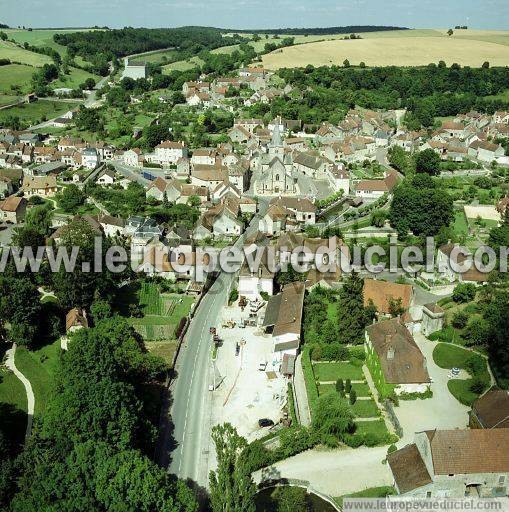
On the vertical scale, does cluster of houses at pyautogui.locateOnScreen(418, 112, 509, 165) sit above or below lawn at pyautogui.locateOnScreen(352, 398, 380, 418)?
above

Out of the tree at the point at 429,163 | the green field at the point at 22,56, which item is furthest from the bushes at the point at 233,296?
the green field at the point at 22,56

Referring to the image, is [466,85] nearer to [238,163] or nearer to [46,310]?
[238,163]

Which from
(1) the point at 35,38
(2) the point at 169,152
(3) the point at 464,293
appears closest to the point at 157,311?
(3) the point at 464,293

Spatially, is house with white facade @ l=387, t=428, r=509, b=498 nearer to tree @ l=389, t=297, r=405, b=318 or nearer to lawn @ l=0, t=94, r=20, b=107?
tree @ l=389, t=297, r=405, b=318

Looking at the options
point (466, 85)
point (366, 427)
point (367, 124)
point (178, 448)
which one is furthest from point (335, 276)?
point (466, 85)

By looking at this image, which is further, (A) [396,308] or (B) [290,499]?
(A) [396,308]

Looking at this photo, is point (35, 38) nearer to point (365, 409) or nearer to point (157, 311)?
point (157, 311)

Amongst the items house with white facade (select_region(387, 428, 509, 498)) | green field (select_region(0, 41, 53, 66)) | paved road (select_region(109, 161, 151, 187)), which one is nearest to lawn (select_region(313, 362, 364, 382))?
house with white facade (select_region(387, 428, 509, 498))
